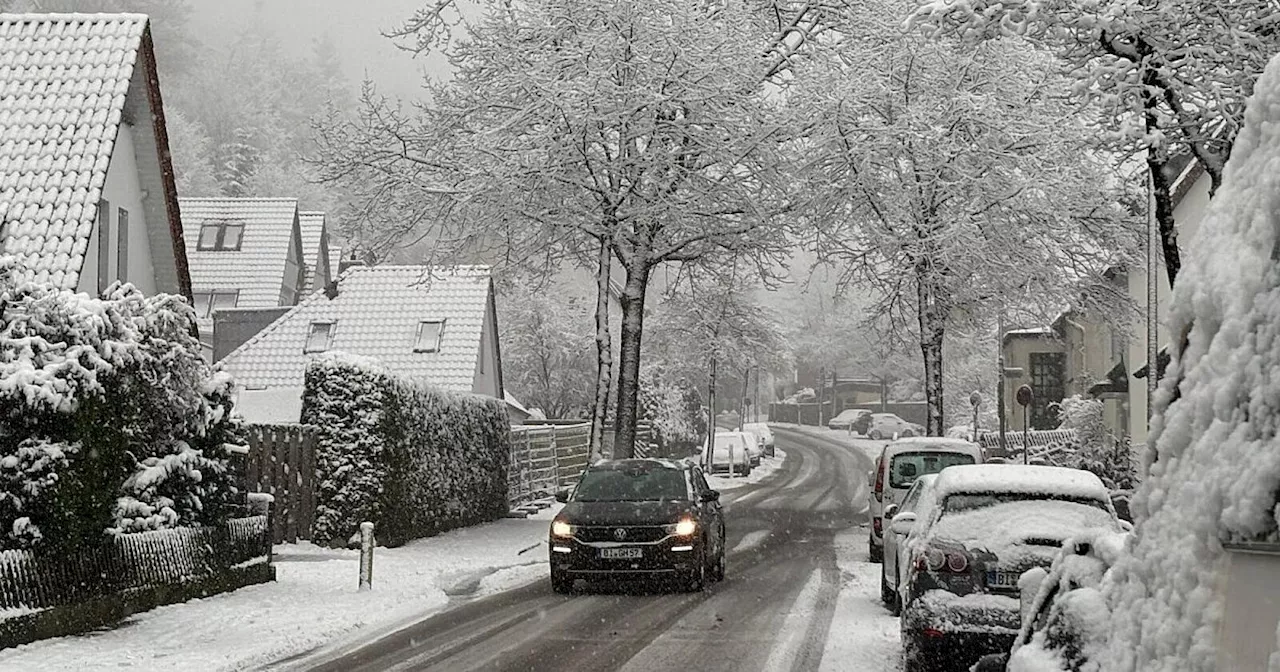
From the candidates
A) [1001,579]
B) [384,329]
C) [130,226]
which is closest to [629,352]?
[130,226]

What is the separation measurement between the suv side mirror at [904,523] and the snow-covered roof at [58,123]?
39.8 ft

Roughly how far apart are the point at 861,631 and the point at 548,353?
5178 centimetres

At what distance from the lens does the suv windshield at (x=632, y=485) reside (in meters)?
17.8

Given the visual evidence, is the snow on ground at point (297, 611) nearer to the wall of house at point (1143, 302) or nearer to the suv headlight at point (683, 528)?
the suv headlight at point (683, 528)

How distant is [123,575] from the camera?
43.4ft

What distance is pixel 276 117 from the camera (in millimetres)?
100875

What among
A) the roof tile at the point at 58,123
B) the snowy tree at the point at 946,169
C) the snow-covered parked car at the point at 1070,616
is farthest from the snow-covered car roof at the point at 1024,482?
the snowy tree at the point at 946,169

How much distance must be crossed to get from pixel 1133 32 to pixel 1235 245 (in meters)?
9.92

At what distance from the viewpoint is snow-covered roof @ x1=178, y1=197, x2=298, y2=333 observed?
1986 inches

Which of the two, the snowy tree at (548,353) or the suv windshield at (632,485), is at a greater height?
the snowy tree at (548,353)

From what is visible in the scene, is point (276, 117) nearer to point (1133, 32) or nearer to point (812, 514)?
point (812, 514)

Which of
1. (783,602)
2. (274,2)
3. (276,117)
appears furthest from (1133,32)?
(274,2)

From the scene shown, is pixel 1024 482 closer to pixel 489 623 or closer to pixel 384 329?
pixel 489 623

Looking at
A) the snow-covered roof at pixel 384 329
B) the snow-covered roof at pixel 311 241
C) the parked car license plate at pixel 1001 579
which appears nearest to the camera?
the parked car license plate at pixel 1001 579
